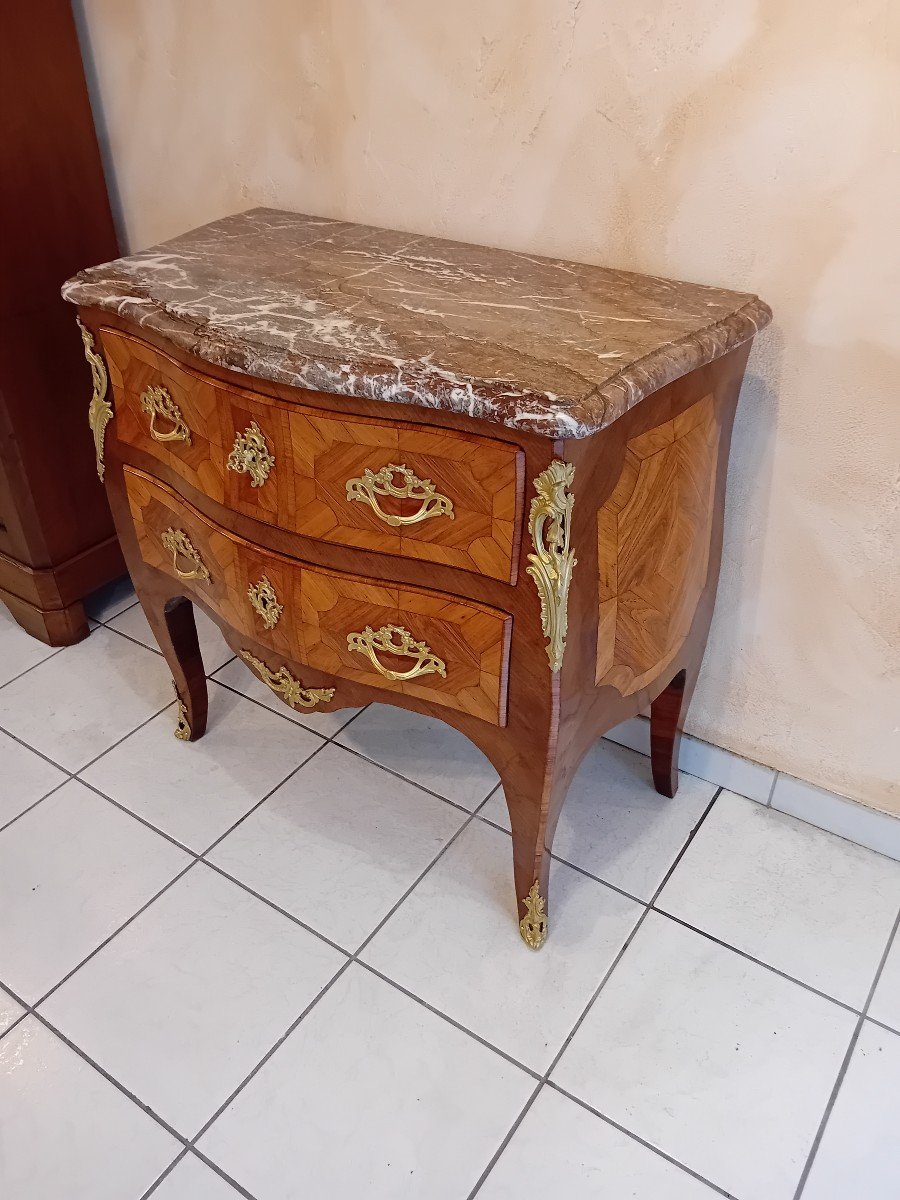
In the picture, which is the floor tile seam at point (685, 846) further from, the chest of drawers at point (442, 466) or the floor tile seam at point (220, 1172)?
the floor tile seam at point (220, 1172)

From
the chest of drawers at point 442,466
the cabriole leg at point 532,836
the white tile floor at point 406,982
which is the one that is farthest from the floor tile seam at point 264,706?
the cabriole leg at point 532,836

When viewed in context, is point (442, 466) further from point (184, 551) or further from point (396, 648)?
point (184, 551)

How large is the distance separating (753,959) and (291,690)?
2.51ft

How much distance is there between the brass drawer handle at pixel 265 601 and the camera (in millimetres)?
1210

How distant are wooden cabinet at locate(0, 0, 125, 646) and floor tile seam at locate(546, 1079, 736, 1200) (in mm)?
1306

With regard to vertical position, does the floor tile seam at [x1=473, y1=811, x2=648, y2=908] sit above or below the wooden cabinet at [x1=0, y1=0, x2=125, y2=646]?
below

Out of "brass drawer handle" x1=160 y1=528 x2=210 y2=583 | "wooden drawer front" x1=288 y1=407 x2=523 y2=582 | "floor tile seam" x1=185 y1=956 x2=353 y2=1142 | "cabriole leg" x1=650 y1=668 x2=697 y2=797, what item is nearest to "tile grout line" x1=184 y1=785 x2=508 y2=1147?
"floor tile seam" x1=185 y1=956 x2=353 y2=1142

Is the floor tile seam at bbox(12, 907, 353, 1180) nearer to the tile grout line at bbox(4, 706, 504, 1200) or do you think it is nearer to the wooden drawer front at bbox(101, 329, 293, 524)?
the tile grout line at bbox(4, 706, 504, 1200)

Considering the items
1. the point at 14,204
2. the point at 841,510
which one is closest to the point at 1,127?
the point at 14,204

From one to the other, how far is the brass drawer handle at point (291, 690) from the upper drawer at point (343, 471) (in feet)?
0.81

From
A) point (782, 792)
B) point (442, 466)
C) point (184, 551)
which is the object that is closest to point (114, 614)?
point (184, 551)

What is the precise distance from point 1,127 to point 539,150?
904mm

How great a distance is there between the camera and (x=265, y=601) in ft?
4.02

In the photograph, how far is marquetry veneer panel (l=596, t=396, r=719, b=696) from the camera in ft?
3.41
